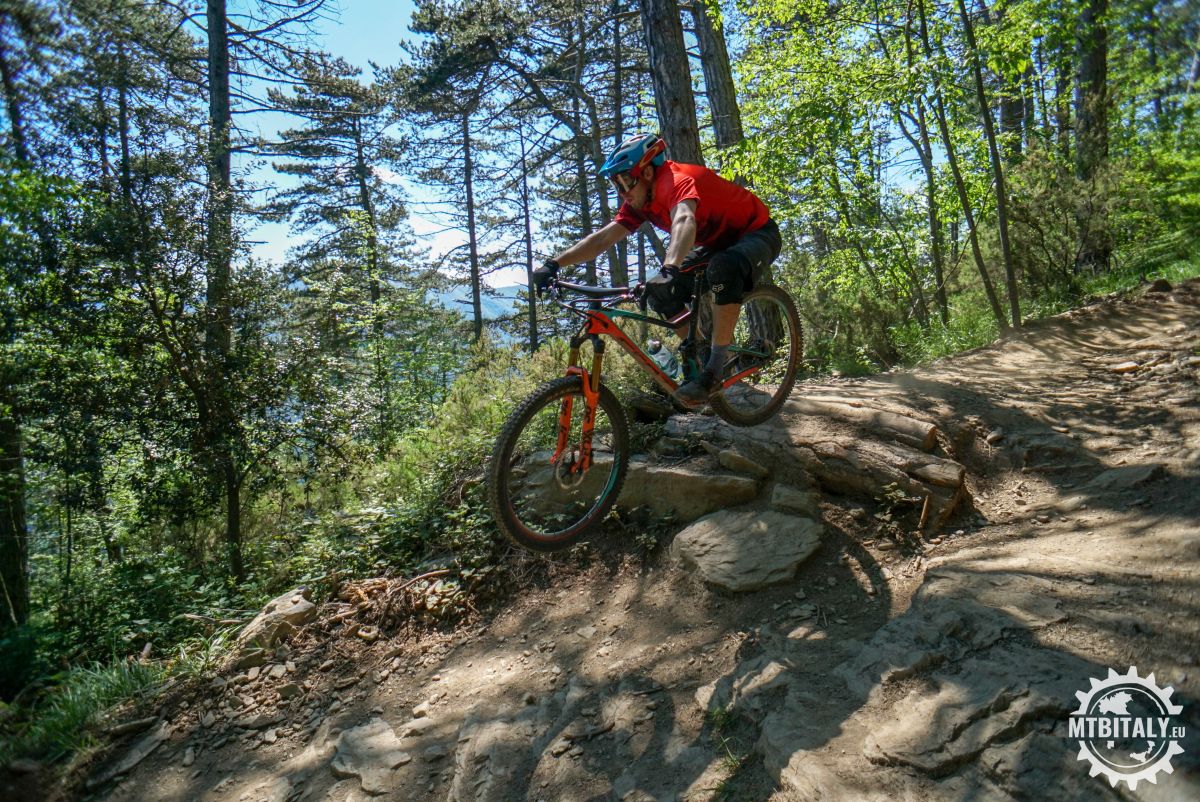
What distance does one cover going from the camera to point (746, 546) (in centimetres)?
399

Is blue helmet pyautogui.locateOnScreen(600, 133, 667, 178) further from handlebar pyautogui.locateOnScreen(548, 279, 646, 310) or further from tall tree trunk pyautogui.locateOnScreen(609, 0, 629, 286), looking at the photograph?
tall tree trunk pyautogui.locateOnScreen(609, 0, 629, 286)

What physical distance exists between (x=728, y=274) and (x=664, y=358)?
0.74 meters

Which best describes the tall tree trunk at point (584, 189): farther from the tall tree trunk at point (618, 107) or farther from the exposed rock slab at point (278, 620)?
the exposed rock slab at point (278, 620)

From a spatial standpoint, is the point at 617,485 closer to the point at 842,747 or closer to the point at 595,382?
the point at 595,382

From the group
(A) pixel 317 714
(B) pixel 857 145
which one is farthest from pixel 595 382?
(B) pixel 857 145

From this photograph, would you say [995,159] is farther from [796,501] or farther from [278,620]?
[278,620]

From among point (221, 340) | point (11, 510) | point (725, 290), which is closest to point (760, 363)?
point (725, 290)

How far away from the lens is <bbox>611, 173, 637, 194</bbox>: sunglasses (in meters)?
3.98

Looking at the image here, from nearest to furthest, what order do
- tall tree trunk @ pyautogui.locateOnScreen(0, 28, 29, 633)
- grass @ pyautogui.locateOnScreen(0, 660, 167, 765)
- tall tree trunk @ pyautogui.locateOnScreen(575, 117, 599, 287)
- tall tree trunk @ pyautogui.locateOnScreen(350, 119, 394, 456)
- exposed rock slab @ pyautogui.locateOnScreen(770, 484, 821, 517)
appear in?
grass @ pyautogui.locateOnScreen(0, 660, 167, 765), exposed rock slab @ pyautogui.locateOnScreen(770, 484, 821, 517), tall tree trunk @ pyautogui.locateOnScreen(0, 28, 29, 633), tall tree trunk @ pyautogui.locateOnScreen(350, 119, 394, 456), tall tree trunk @ pyautogui.locateOnScreen(575, 117, 599, 287)

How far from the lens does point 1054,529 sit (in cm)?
364

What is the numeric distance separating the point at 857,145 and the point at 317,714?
9604mm

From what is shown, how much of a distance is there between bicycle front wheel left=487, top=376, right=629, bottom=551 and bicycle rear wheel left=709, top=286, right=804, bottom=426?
834 millimetres

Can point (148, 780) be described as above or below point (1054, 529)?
below

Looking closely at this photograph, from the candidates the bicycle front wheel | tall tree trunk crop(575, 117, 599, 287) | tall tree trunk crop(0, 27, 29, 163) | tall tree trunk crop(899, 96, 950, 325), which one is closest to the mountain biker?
the bicycle front wheel
